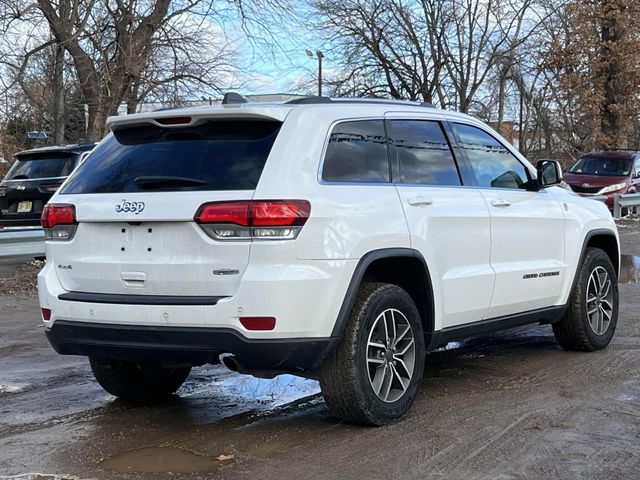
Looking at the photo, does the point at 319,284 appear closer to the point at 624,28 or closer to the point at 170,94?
the point at 170,94

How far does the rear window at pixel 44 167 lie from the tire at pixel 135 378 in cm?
797

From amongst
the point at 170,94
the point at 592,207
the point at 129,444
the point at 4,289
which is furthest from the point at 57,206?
the point at 170,94

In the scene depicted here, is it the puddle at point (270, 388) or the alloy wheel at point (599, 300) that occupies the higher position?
the alloy wheel at point (599, 300)

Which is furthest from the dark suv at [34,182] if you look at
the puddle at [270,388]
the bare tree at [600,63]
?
the bare tree at [600,63]

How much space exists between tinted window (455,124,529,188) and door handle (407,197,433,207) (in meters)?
0.81

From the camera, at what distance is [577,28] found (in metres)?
30.6

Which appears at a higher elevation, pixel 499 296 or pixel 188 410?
pixel 499 296

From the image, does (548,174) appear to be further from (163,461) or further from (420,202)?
(163,461)

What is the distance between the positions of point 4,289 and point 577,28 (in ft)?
→ 84.9

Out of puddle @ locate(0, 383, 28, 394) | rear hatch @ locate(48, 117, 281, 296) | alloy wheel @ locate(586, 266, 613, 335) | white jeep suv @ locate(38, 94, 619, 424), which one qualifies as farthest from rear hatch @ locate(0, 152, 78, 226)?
alloy wheel @ locate(586, 266, 613, 335)

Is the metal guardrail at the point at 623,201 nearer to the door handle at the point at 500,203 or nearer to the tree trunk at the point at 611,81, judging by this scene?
the tree trunk at the point at 611,81

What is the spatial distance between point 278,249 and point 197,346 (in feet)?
2.22

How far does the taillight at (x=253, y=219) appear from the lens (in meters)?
4.23

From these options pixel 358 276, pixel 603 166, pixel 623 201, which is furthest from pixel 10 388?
pixel 603 166
